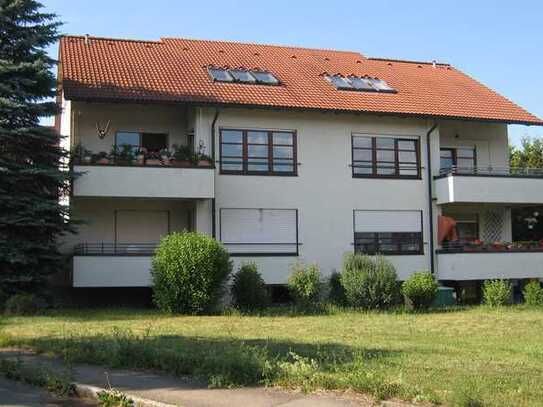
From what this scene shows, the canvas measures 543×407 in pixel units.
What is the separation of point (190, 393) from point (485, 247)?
18.9 meters

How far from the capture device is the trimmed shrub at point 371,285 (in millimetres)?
20688

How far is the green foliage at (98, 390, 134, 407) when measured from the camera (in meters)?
8.27

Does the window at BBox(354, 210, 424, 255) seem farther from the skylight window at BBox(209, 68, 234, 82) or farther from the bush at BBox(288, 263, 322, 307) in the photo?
the skylight window at BBox(209, 68, 234, 82)

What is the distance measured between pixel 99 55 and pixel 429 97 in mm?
12427

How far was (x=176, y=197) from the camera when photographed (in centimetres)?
2298

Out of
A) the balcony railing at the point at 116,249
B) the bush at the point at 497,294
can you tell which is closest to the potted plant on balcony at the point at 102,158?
the balcony railing at the point at 116,249

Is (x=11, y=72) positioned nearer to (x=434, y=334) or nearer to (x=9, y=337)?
(x=9, y=337)

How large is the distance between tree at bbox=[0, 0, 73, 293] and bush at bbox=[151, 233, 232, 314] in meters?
3.43

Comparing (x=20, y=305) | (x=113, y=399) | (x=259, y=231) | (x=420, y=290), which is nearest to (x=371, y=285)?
(x=420, y=290)

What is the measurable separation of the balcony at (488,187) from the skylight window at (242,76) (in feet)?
23.3

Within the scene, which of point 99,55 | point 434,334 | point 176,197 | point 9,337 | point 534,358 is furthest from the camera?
point 99,55

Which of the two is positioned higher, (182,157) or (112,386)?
(182,157)

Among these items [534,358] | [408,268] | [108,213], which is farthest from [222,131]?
[534,358]

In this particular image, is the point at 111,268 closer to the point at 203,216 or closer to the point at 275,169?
the point at 203,216
